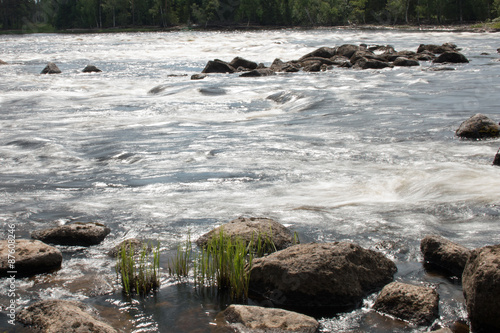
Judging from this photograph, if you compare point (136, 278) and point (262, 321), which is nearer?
point (262, 321)

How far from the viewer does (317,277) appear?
4.07 meters

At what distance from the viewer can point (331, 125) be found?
1240 cm

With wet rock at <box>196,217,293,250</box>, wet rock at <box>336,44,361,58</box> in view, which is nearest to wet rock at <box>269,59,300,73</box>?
wet rock at <box>336,44,361,58</box>

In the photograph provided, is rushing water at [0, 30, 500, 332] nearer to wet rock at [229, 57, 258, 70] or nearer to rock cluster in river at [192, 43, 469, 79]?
rock cluster in river at [192, 43, 469, 79]

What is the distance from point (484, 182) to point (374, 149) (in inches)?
105

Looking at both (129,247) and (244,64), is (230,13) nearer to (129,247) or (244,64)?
(244,64)

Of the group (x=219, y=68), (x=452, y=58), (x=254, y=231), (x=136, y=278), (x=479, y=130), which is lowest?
(x=136, y=278)

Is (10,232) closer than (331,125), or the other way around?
(10,232)

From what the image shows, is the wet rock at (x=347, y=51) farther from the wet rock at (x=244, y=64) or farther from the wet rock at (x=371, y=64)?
the wet rock at (x=244, y=64)

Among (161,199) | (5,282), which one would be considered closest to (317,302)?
(5,282)

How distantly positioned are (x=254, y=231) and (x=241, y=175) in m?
3.15

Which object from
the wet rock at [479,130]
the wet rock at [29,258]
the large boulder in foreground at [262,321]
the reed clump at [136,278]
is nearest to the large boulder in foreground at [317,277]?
the large boulder in foreground at [262,321]

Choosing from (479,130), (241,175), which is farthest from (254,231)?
(479,130)

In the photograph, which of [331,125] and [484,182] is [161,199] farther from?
[331,125]
